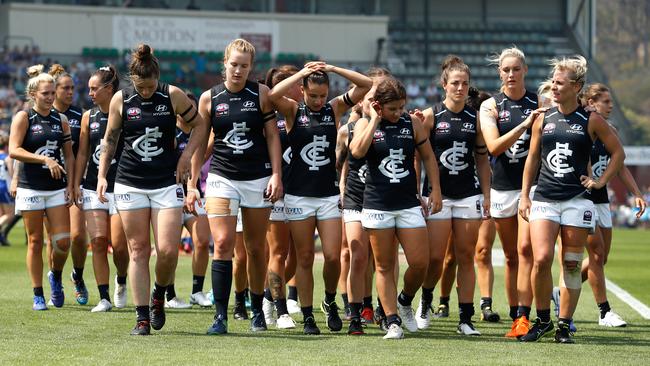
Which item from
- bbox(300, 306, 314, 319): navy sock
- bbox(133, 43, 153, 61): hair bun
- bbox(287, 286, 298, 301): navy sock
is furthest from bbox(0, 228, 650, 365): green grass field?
bbox(133, 43, 153, 61): hair bun

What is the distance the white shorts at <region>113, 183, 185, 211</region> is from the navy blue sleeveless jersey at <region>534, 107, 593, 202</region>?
273cm

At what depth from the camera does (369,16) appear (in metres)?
46.7

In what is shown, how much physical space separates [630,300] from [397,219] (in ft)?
17.2

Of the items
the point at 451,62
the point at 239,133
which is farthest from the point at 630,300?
the point at 239,133

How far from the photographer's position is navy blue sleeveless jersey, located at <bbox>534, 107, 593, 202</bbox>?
9.03 m

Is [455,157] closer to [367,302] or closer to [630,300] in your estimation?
[367,302]

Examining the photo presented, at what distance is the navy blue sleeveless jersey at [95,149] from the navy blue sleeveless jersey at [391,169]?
9.06 feet

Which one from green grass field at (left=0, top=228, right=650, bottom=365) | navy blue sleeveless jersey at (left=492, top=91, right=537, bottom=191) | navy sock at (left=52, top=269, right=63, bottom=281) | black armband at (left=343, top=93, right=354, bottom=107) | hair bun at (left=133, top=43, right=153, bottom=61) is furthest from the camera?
navy sock at (left=52, top=269, right=63, bottom=281)

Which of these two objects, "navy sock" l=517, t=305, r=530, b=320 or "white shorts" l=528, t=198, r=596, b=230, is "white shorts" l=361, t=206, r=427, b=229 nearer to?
"white shorts" l=528, t=198, r=596, b=230

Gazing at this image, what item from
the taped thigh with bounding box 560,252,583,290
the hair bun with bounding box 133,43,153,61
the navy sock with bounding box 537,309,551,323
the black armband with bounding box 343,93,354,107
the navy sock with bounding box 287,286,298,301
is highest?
the hair bun with bounding box 133,43,153,61

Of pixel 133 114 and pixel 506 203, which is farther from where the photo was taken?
pixel 506 203

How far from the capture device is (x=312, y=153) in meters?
Answer: 9.68

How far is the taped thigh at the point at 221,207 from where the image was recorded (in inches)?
365

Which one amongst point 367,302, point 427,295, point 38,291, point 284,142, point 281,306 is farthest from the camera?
point 38,291
